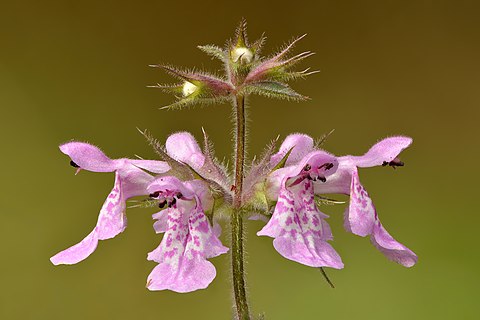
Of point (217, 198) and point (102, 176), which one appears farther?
point (102, 176)

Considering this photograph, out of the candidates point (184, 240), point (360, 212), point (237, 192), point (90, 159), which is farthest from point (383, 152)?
point (90, 159)

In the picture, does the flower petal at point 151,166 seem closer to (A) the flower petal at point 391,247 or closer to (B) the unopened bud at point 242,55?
(B) the unopened bud at point 242,55

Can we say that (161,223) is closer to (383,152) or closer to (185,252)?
(185,252)

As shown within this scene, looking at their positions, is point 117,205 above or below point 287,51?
below

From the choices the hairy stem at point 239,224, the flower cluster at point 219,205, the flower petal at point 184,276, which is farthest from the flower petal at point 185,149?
the flower petal at point 184,276

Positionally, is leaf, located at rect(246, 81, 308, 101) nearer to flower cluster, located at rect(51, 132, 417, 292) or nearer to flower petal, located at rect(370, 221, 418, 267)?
flower cluster, located at rect(51, 132, 417, 292)
